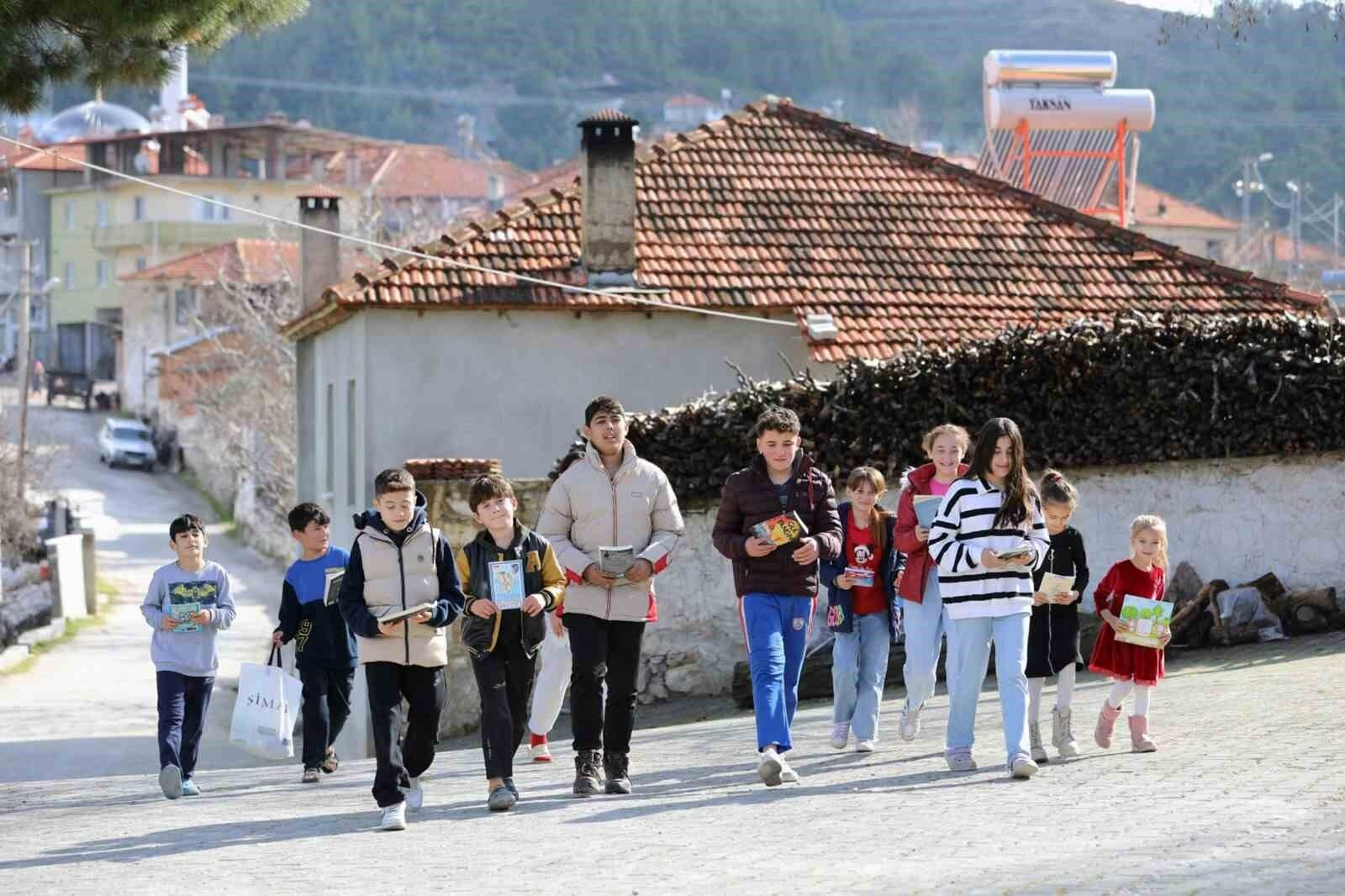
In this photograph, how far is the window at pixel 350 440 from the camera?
26031 millimetres

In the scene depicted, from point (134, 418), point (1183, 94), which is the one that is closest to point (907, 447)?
point (134, 418)

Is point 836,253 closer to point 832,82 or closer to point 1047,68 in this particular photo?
point 1047,68

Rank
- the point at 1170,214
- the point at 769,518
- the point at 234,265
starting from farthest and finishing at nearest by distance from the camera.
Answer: the point at 1170,214 < the point at 234,265 < the point at 769,518

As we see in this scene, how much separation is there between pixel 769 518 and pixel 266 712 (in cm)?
352

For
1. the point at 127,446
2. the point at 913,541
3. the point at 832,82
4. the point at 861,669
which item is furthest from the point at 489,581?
the point at 832,82

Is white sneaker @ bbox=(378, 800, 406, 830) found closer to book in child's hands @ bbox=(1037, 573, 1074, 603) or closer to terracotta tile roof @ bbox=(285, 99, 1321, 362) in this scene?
book in child's hands @ bbox=(1037, 573, 1074, 603)

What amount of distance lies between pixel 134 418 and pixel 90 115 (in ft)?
124

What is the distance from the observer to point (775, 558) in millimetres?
10812

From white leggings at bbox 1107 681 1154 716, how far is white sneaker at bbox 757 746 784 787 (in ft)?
6.36

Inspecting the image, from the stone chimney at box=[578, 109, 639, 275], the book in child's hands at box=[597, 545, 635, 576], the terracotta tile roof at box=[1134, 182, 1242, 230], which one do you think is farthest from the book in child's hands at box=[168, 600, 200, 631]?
the terracotta tile roof at box=[1134, 182, 1242, 230]

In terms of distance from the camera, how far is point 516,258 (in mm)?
24953

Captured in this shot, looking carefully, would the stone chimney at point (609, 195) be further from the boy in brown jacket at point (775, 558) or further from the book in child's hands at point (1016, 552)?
the book in child's hands at point (1016, 552)

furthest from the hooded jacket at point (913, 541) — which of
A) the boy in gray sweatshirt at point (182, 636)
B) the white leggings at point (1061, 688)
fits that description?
the boy in gray sweatshirt at point (182, 636)

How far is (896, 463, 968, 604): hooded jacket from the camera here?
11.7 metres
